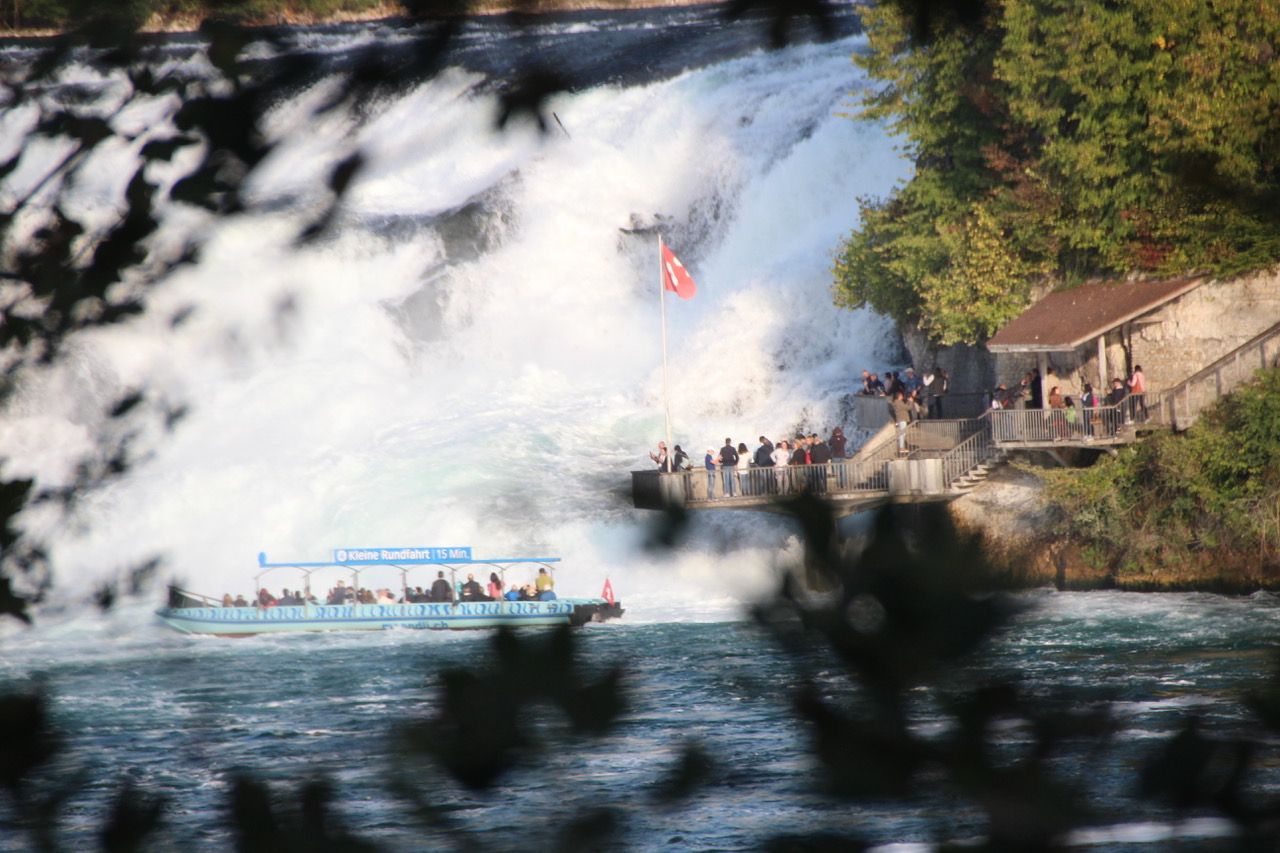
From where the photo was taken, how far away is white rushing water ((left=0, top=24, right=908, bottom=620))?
3641 centimetres

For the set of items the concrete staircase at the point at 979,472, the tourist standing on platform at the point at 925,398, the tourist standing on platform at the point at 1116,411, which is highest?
the tourist standing on platform at the point at 925,398

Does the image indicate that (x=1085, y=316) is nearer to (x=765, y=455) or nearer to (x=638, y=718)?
(x=765, y=455)

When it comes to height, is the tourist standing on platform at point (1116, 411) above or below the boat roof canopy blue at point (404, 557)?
above

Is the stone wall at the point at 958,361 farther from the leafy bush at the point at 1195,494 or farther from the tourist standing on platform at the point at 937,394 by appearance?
the leafy bush at the point at 1195,494

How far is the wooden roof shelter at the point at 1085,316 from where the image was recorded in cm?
2888

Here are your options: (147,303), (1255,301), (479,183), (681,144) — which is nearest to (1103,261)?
(1255,301)

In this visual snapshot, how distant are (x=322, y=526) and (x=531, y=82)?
1325 inches

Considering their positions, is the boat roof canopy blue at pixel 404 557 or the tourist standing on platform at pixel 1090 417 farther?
the boat roof canopy blue at pixel 404 557

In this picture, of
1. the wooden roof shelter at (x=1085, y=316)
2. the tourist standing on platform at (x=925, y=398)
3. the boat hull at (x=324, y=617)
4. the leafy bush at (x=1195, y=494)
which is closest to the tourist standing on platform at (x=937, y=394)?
the tourist standing on platform at (x=925, y=398)

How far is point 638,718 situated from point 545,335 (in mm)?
37465

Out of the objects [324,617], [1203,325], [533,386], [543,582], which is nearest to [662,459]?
[543,582]

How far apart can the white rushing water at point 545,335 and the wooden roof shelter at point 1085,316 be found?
6991 mm

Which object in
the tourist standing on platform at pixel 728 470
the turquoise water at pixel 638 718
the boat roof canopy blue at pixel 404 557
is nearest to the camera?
the turquoise water at pixel 638 718

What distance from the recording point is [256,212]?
4523 mm
